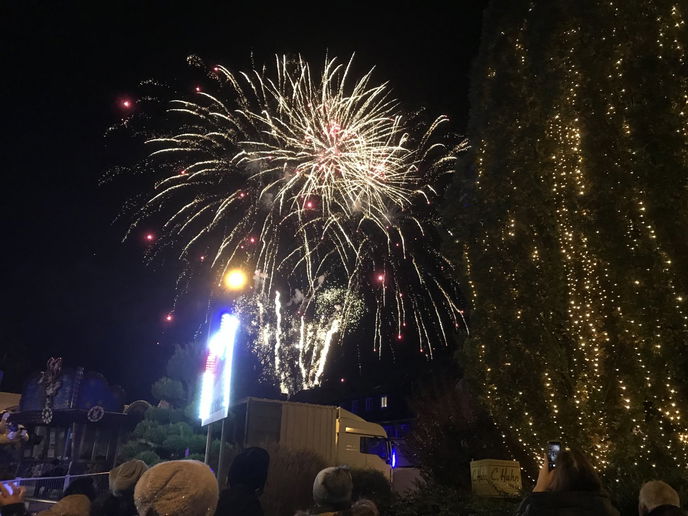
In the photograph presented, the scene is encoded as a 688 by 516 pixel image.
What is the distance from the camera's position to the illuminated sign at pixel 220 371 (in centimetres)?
1137

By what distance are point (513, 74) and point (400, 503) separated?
633 centimetres

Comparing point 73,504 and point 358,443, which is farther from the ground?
point 358,443

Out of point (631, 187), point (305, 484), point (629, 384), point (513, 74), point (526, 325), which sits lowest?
point (305, 484)

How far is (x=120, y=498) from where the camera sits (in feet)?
14.9

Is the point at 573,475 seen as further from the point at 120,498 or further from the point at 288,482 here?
the point at 288,482

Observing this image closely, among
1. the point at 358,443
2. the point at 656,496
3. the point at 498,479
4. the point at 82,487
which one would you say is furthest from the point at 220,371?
the point at 656,496

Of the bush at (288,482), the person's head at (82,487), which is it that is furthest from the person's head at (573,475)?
the bush at (288,482)

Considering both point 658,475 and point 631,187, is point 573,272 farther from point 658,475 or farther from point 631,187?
point 658,475

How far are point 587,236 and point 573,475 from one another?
3.55 meters

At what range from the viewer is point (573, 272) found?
6.41 metres

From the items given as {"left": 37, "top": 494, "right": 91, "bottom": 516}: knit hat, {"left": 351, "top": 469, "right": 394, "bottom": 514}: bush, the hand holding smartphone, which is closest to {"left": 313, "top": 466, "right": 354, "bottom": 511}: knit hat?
{"left": 37, "top": 494, "right": 91, "bottom": 516}: knit hat

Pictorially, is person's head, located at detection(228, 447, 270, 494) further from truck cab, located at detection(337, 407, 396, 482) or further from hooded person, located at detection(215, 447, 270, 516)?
truck cab, located at detection(337, 407, 396, 482)

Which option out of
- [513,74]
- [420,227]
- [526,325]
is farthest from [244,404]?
[513,74]

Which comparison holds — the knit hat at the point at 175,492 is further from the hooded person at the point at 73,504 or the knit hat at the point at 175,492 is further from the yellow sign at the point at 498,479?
the yellow sign at the point at 498,479
